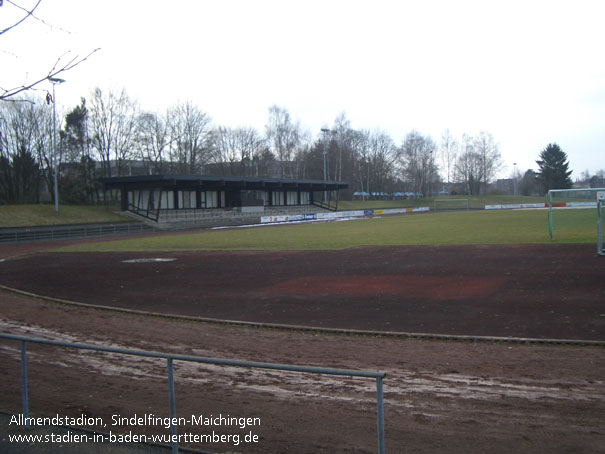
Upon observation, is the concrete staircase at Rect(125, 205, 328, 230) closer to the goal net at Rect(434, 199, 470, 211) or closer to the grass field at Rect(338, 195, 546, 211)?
the grass field at Rect(338, 195, 546, 211)

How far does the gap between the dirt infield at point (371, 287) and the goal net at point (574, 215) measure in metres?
4.88

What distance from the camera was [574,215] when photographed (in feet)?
116

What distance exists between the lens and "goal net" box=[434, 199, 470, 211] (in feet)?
339

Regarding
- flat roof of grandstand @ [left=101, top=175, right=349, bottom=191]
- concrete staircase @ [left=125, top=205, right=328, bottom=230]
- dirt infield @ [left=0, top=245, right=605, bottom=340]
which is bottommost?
dirt infield @ [left=0, top=245, right=605, bottom=340]

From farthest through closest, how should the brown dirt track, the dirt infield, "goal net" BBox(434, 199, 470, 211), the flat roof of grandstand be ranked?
"goal net" BBox(434, 199, 470, 211), the flat roof of grandstand, the dirt infield, the brown dirt track

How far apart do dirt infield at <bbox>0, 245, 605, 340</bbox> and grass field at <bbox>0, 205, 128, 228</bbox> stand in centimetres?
2544

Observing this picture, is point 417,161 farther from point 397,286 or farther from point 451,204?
point 397,286

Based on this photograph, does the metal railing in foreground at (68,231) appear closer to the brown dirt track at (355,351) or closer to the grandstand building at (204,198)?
the grandstand building at (204,198)

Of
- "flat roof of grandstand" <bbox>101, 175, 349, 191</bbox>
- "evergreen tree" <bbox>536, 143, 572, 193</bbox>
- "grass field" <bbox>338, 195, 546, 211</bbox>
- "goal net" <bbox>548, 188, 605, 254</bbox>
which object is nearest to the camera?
"goal net" <bbox>548, 188, 605, 254</bbox>

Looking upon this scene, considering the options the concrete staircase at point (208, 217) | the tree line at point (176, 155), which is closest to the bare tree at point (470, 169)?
the tree line at point (176, 155)

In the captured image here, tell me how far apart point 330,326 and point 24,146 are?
210ft

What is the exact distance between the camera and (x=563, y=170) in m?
120

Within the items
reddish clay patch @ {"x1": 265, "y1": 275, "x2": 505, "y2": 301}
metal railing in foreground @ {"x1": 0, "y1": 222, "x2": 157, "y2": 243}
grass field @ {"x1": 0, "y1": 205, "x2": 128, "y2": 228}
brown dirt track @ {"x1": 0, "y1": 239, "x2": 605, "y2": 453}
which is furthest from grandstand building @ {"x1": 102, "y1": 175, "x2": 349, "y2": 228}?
reddish clay patch @ {"x1": 265, "y1": 275, "x2": 505, "y2": 301}

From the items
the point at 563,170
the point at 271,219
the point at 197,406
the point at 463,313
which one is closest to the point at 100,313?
the point at 197,406
